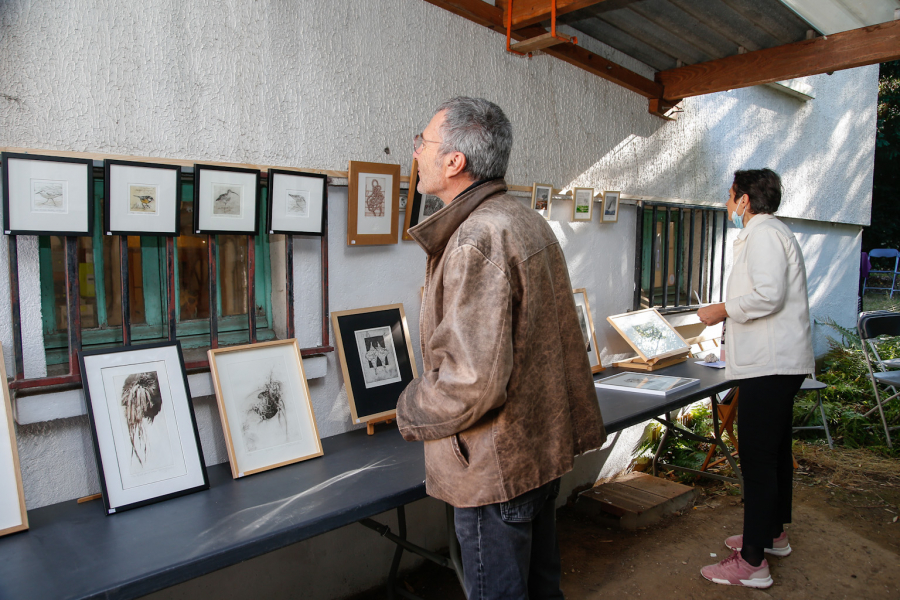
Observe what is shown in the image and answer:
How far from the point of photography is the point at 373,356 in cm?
258

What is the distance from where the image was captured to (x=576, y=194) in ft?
11.6

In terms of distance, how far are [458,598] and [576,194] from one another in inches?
86.9

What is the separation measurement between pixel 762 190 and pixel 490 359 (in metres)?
2.00

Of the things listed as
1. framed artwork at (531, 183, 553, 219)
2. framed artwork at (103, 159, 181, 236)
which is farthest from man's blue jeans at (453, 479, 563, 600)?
framed artwork at (531, 183, 553, 219)

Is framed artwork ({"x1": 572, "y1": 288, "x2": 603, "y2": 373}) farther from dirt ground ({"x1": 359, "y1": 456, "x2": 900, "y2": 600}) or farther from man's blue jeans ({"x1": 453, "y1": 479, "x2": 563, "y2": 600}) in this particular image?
man's blue jeans ({"x1": 453, "y1": 479, "x2": 563, "y2": 600})

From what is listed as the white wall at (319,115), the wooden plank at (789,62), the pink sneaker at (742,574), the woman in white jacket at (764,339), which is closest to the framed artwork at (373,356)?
the white wall at (319,115)

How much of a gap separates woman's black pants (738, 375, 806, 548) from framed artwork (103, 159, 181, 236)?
239 centimetres

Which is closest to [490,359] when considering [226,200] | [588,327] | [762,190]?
[226,200]

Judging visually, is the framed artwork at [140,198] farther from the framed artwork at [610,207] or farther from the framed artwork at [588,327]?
the framed artwork at [610,207]

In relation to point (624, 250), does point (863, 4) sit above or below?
above

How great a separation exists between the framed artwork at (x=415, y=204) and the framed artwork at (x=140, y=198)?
0.96m

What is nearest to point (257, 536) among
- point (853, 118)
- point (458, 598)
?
point (458, 598)

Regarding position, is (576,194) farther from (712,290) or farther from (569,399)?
(569,399)

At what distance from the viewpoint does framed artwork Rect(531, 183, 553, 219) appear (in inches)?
128
